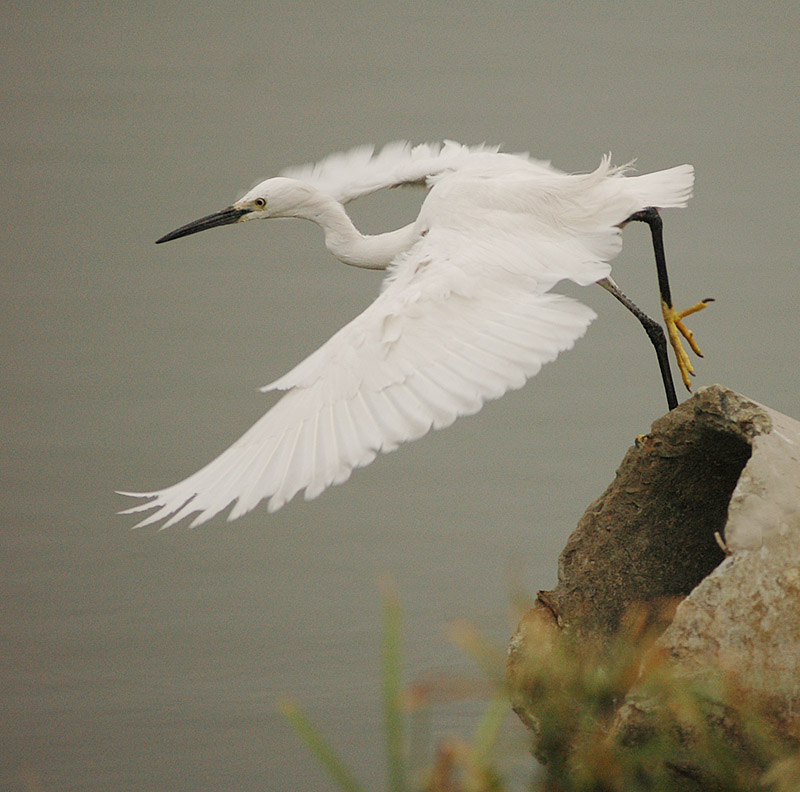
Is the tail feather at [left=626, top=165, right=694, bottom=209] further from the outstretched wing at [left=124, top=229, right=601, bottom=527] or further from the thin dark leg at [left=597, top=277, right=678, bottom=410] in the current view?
the outstretched wing at [left=124, top=229, right=601, bottom=527]

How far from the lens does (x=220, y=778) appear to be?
6.67ft

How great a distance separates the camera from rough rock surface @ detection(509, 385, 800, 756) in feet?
4.92

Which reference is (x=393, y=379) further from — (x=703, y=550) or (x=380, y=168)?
(x=380, y=168)

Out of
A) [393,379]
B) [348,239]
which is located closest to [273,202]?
[348,239]

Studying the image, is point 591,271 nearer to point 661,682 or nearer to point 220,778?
point 661,682

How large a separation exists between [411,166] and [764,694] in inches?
69.6

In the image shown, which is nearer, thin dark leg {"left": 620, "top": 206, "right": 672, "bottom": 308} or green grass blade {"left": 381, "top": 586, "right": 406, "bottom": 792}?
green grass blade {"left": 381, "top": 586, "right": 406, "bottom": 792}

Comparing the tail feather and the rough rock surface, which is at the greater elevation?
the tail feather

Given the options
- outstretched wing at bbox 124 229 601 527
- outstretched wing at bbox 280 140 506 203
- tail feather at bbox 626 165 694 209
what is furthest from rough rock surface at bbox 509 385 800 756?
outstretched wing at bbox 280 140 506 203

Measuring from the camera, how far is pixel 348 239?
9.34 ft

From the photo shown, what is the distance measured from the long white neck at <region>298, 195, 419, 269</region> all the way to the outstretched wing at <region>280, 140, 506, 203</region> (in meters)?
0.10

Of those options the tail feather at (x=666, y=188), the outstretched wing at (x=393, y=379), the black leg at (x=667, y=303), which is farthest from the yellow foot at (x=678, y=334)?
the outstretched wing at (x=393, y=379)

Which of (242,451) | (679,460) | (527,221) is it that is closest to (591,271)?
(527,221)

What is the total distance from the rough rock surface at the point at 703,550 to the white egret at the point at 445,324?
0.91 feet
